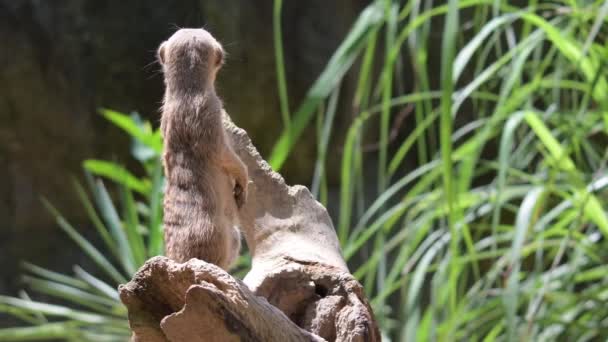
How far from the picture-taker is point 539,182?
1.39m

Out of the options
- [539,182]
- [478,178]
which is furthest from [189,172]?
[478,178]

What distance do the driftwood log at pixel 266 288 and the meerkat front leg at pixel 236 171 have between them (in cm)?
6

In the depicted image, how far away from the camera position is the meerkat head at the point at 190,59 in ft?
2.48

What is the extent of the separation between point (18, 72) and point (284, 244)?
2.15 meters

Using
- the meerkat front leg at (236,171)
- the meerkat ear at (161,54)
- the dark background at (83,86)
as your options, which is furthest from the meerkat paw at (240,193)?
the dark background at (83,86)

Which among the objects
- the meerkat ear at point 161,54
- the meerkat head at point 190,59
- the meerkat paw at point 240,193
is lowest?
the meerkat paw at point 240,193

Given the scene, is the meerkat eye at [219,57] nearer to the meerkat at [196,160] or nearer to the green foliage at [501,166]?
the meerkat at [196,160]

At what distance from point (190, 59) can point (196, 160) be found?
8cm

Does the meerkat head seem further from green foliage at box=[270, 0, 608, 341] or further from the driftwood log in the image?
green foliage at box=[270, 0, 608, 341]

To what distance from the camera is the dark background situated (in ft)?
8.74

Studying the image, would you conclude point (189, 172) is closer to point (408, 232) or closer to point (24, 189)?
point (408, 232)

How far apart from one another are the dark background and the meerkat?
178cm

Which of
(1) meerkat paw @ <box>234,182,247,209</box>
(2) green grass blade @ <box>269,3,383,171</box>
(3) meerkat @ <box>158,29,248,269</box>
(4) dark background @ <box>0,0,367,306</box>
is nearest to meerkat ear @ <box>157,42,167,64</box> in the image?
(3) meerkat @ <box>158,29,248,269</box>

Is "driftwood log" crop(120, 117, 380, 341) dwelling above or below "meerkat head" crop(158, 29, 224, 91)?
below
